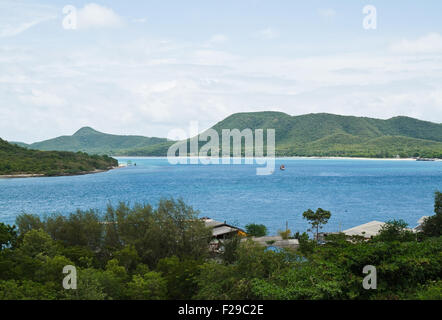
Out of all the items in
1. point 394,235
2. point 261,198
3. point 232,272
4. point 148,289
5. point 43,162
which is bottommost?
point 261,198

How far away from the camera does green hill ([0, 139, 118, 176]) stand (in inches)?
4063

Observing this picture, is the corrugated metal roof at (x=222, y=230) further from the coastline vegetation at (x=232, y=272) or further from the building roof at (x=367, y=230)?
the building roof at (x=367, y=230)

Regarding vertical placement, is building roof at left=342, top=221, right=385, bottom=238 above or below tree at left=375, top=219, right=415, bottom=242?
below

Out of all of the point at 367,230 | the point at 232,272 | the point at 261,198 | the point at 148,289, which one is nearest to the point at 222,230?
the point at 367,230

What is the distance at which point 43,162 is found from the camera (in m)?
112

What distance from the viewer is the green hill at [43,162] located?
339 ft

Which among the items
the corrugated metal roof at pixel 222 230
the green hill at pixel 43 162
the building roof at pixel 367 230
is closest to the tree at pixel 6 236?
the corrugated metal roof at pixel 222 230

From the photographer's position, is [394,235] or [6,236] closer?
[394,235]

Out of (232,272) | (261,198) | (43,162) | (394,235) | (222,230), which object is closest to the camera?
(232,272)

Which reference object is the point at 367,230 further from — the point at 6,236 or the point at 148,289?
the point at 6,236

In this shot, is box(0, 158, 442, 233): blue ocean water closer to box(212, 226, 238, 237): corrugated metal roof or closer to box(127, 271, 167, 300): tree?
box(212, 226, 238, 237): corrugated metal roof

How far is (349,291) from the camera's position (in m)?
11.5

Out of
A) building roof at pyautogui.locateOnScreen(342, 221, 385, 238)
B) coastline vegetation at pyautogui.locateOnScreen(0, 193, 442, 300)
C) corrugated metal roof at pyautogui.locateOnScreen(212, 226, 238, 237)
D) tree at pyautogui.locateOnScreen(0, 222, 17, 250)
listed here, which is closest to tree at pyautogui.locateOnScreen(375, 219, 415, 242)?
coastline vegetation at pyautogui.locateOnScreen(0, 193, 442, 300)
